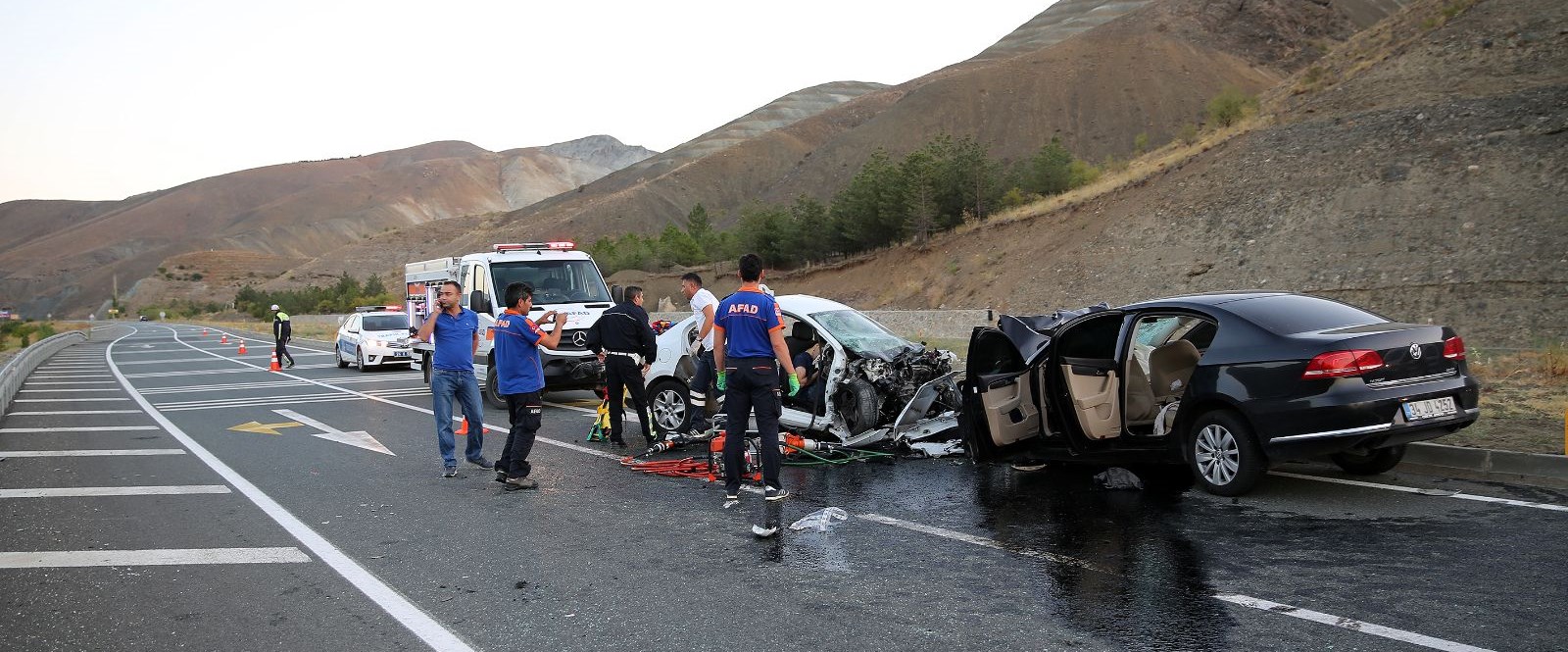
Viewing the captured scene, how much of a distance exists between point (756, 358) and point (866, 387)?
2573mm

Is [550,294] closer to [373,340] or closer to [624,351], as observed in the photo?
[624,351]

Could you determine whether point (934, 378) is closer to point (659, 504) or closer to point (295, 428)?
point (659, 504)

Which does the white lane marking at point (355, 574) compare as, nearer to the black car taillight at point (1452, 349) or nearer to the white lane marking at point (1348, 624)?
the white lane marking at point (1348, 624)

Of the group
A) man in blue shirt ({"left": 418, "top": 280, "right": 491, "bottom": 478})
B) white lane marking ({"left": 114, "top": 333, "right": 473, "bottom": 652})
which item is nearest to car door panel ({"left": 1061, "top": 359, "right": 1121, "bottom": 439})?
white lane marking ({"left": 114, "top": 333, "right": 473, "bottom": 652})

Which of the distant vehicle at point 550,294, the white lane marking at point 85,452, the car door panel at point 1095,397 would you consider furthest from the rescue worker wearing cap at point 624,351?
the white lane marking at point 85,452

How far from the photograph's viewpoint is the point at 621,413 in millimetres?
11695

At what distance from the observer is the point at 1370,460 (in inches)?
323

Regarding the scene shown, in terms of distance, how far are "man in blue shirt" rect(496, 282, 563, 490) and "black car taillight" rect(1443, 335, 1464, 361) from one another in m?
6.95

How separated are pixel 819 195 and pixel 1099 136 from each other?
26.0m

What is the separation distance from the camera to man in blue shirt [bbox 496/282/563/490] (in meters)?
9.05

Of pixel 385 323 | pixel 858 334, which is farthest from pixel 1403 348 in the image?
pixel 385 323

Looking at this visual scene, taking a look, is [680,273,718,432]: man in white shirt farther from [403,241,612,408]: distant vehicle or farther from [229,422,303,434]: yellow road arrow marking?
[229,422,303,434]: yellow road arrow marking

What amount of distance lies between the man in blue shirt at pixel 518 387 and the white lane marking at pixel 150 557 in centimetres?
237

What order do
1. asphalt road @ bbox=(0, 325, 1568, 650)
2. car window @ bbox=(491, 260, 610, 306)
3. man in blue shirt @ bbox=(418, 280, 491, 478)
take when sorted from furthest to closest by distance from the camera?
car window @ bbox=(491, 260, 610, 306) < man in blue shirt @ bbox=(418, 280, 491, 478) < asphalt road @ bbox=(0, 325, 1568, 650)
